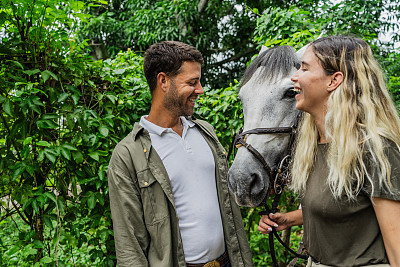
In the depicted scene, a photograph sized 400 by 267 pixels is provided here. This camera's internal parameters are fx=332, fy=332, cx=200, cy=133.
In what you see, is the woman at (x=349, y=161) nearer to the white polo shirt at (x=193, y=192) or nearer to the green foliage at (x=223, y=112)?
the white polo shirt at (x=193, y=192)

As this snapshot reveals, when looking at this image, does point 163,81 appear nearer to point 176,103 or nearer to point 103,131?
point 176,103

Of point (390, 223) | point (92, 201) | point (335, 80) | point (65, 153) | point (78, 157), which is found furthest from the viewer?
point (92, 201)

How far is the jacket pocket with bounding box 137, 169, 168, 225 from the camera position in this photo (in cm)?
166

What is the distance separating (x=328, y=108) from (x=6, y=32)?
214 centimetres

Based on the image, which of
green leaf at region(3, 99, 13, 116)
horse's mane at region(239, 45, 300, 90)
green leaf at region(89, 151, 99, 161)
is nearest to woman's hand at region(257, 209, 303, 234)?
horse's mane at region(239, 45, 300, 90)

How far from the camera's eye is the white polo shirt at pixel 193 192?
1714mm

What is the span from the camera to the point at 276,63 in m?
1.84

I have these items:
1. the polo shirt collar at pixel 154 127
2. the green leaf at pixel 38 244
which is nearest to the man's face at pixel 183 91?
the polo shirt collar at pixel 154 127

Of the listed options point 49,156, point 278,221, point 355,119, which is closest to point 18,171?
point 49,156

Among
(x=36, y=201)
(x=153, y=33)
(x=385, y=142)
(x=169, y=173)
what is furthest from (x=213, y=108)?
(x=153, y=33)

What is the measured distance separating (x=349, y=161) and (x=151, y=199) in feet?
3.10

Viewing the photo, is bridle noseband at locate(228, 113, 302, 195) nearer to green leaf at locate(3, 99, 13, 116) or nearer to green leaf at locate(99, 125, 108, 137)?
green leaf at locate(99, 125, 108, 137)

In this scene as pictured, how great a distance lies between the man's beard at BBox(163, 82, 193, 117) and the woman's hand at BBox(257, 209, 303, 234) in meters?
0.73

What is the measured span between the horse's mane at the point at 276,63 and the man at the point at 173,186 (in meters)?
0.37
